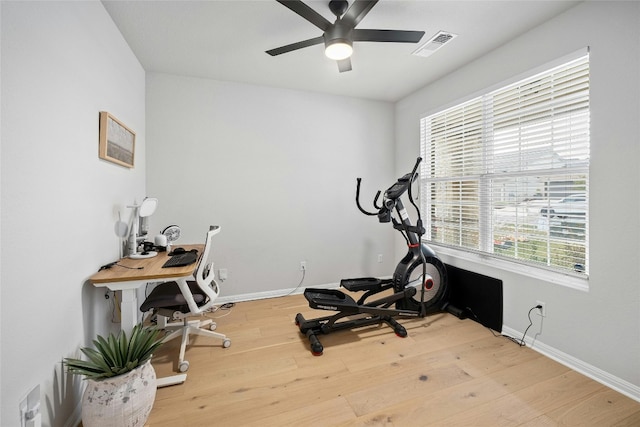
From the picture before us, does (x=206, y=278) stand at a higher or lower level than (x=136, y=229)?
lower

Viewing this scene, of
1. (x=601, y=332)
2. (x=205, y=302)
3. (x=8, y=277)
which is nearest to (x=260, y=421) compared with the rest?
(x=205, y=302)

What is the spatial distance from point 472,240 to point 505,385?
59.4 inches

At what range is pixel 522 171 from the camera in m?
2.37

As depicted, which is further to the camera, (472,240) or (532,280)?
A: (472,240)

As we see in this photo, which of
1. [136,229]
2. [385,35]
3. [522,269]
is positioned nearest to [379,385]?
[522,269]

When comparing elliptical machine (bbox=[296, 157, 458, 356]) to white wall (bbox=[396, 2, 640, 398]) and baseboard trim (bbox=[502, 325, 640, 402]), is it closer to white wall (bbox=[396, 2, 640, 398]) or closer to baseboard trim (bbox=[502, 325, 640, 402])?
baseboard trim (bbox=[502, 325, 640, 402])

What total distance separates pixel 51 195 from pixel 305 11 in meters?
1.75

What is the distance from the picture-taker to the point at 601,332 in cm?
183

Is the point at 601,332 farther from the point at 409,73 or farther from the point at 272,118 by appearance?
the point at 272,118

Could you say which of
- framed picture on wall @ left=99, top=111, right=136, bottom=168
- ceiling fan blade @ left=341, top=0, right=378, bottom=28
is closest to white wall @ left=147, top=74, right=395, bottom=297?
framed picture on wall @ left=99, top=111, right=136, bottom=168

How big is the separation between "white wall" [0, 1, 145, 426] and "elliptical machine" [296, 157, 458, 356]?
5.33 feet

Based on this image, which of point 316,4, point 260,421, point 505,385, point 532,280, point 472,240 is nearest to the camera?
point 260,421

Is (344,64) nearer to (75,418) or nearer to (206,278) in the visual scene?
(206,278)

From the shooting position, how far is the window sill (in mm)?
2000
